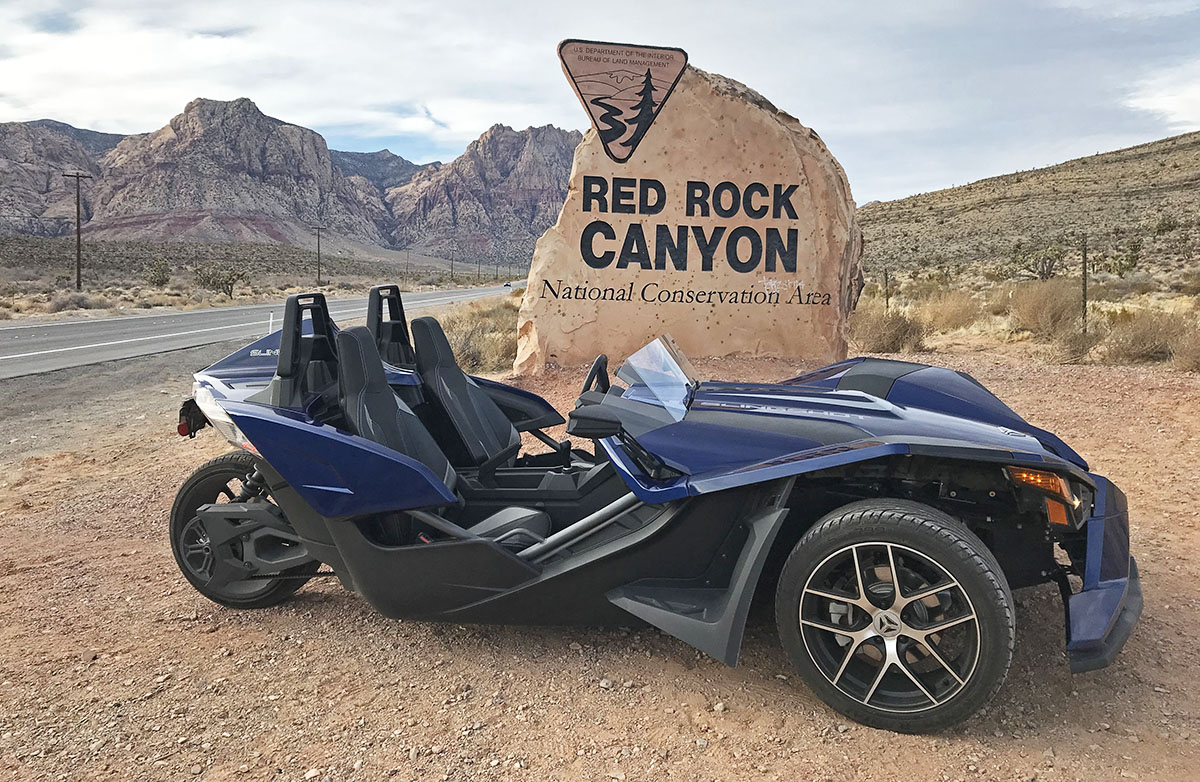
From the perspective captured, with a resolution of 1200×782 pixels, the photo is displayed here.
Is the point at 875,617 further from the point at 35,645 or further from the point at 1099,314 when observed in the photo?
the point at 1099,314

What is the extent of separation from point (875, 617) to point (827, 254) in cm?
723

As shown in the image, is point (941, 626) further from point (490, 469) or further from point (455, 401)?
point (455, 401)

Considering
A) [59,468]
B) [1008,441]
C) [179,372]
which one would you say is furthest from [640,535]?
[179,372]

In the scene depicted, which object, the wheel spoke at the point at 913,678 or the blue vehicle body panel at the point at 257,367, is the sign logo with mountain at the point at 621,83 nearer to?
the blue vehicle body panel at the point at 257,367

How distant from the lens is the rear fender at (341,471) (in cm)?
316

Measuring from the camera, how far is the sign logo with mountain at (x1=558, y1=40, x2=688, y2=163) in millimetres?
9117

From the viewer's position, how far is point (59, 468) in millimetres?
6797

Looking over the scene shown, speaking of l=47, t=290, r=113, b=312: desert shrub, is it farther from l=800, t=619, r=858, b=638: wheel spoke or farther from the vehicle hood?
l=800, t=619, r=858, b=638: wheel spoke

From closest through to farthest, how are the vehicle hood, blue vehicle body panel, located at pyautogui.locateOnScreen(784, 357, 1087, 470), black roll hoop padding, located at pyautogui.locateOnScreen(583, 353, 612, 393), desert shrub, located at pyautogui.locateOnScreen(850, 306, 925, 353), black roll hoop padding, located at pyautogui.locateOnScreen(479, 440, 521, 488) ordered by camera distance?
the vehicle hood, blue vehicle body panel, located at pyautogui.locateOnScreen(784, 357, 1087, 470), black roll hoop padding, located at pyautogui.locateOnScreen(583, 353, 612, 393), black roll hoop padding, located at pyautogui.locateOnScreen(479, 440, 521, 488), desert shrub, located at pyautogui.locateOnScreen(850, 306, 925, 353)

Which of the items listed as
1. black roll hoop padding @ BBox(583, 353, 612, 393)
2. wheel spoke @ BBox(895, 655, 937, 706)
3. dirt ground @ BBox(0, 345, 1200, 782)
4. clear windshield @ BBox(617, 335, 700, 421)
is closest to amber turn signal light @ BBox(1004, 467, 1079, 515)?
wheel spoke @ BBox(895, 655, 937, 706)

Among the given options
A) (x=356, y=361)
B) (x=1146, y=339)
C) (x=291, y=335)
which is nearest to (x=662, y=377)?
(x=356, y=361)

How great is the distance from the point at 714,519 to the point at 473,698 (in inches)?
44.8

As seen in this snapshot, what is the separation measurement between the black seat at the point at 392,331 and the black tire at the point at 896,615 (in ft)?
8.53

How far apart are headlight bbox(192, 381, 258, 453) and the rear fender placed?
129 mm
